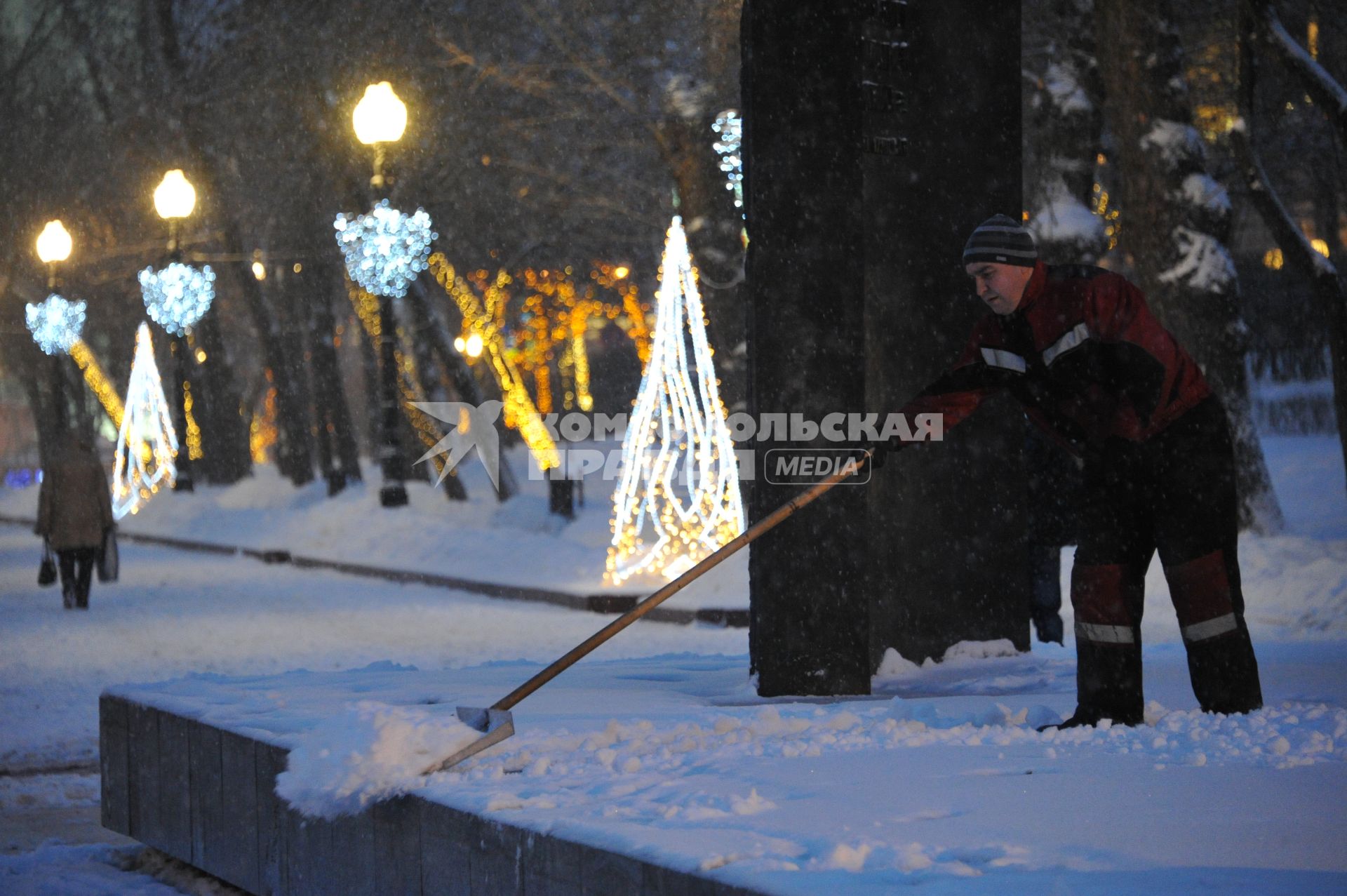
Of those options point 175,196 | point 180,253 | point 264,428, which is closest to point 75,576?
point 175,196

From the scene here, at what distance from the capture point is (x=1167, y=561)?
522cm

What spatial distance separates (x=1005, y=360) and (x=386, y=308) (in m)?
15.9

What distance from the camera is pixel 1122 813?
3.90 m

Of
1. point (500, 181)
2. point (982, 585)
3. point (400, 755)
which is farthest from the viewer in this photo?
point (500, 181)

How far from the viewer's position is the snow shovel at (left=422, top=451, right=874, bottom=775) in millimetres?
4961

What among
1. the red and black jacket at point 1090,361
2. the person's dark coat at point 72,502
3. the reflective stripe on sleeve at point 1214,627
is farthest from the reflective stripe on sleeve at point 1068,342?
the person's dark coat at point 72,502

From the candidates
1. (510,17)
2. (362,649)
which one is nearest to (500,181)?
(510,17)

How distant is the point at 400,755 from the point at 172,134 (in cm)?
2792

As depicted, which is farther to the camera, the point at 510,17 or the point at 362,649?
the point at 510,17

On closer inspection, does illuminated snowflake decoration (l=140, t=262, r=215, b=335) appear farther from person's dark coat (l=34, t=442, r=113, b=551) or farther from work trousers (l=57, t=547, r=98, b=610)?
work trousers (l=57, t=547, r=98, b=610)

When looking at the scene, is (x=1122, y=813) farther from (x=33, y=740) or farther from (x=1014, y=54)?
(x=33, y=740)

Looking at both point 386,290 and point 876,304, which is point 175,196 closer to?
point 386,290

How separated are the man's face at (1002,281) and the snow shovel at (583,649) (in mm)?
769

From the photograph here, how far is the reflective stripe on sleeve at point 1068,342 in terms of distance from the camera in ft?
16.8
